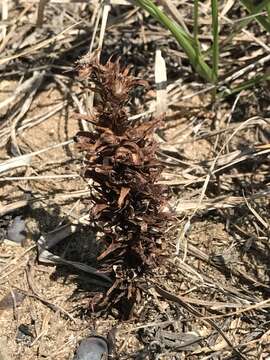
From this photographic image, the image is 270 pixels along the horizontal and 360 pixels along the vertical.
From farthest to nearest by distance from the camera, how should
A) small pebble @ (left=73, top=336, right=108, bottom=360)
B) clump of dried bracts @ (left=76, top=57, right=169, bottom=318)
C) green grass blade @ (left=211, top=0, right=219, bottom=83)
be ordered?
green grass blade @ (left=211, top=0, right=219, bottom=83) < small pebble @ (left=73, top=336, right=108, bottom=360) < clump of dried bracts @ (left=76, top=57, right=169, bottom=318)

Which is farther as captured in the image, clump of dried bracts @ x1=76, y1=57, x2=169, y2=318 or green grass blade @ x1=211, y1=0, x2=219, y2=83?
green grass blade @ x1=211, y1=0, x2=219, y2=83

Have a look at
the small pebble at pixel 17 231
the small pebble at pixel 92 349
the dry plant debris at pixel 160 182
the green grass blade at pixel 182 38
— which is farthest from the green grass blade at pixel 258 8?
the small pebble at pixel 92 349

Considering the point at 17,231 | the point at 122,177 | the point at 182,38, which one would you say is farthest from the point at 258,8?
the point at 17,231

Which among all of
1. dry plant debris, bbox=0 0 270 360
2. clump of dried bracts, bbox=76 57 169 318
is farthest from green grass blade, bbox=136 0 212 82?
clump of dried bracts, bbox=76 57 169 318

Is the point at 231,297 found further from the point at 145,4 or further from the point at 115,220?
the point at 145,4

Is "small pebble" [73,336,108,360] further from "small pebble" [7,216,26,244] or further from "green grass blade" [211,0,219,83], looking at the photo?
"green grass blade" [211,0,219,83]
